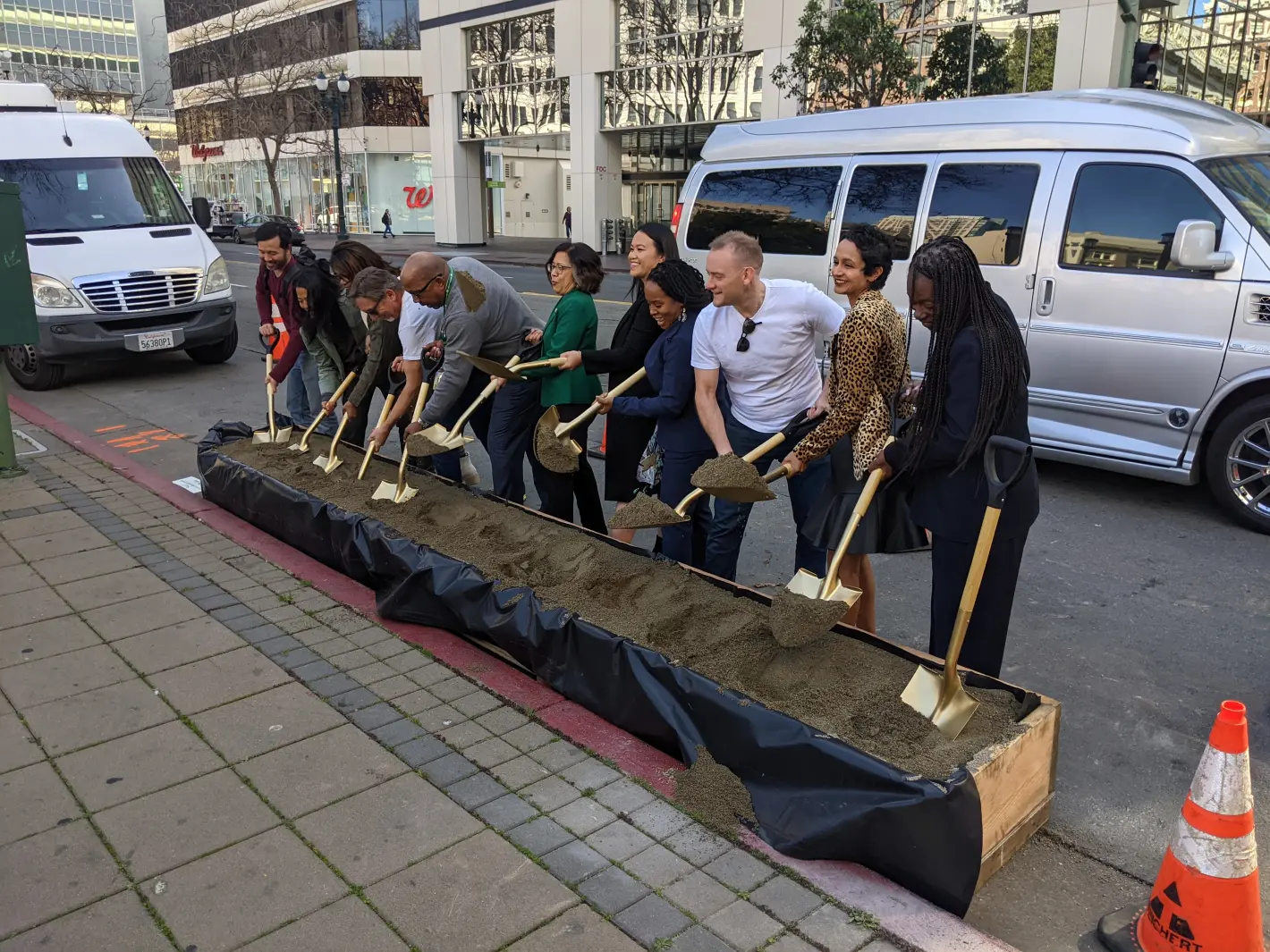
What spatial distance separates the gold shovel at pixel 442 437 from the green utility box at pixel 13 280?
3.46 meters

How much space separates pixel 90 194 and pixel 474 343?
314 inches

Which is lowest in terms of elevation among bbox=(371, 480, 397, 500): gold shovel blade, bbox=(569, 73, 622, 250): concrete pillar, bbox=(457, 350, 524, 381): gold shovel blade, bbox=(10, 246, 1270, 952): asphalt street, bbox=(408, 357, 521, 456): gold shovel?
bbox=(10, 246, 1270, 952): asphalt street

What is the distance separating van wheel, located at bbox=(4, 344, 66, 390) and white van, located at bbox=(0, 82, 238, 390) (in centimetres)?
1

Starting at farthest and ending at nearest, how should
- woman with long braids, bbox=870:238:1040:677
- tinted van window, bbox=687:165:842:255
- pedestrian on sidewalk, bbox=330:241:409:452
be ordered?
1. tinted van window, bbox=687:165:842:255
2. pedestrian on sidewalk, bbox=330:241:409:452
3. woman with long braids, bbox=870:238:1040:677

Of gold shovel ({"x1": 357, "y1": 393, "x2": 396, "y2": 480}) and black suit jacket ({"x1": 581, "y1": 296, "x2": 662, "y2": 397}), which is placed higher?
black suit jacket ({"x1": 581, "y1": 296, "x2": 662, "y2": 397})

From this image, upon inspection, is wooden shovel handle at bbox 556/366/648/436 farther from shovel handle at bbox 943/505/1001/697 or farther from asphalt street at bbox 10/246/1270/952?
shovel handle at bbox 943/505/1001/697

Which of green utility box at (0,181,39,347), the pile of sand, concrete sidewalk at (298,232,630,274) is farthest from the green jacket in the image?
concrete sidewalk at (298,232,630,274)

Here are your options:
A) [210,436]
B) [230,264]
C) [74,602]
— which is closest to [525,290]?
[230,264]

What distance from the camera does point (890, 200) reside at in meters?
7.50

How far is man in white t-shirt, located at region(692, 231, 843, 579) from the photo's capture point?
420 centimetres

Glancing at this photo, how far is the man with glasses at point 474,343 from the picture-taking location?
213 inches

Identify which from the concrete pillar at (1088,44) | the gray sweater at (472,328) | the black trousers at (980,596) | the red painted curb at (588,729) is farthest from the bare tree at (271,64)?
the black trousers at (980,596)

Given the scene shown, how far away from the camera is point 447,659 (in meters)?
4.43

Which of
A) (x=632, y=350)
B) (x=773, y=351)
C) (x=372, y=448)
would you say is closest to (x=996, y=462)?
(x=773, y=351)
